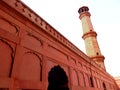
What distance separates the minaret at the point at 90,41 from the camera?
18469 mm

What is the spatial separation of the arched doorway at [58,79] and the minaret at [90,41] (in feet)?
43.7

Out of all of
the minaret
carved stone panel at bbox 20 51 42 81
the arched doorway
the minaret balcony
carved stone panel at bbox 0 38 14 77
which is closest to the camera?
carved stone panel at bbox 0 38 14 77

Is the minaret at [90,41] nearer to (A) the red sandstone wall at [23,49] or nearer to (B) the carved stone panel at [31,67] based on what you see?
(A) the red sandstone wall at [23,49]

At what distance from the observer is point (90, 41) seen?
19562mm

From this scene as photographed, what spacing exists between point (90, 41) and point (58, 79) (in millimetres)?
14890

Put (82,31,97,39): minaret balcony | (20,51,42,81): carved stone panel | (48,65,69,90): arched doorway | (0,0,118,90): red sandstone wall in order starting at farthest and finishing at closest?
(82,31,97,39): minaret balcony → (48,65,69,90): arched doorway → (20,51,42,81): carved stone panel → (0,0,118,90): red sandstone wall

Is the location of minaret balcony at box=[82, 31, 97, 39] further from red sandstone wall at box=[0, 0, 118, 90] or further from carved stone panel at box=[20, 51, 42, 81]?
carved stone panel at box=[20, 51, 42, 81]

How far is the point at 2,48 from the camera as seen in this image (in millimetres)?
3061

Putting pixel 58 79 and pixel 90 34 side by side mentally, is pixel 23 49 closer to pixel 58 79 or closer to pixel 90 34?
pixel 58 79

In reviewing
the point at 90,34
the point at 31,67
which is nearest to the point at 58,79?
the point at 31,67

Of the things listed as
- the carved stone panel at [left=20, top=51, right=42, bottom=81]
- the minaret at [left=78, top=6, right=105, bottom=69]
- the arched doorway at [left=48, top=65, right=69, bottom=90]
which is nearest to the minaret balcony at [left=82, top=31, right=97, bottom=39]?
the minaret at [left=78, top=6, right=105, bottom=69]

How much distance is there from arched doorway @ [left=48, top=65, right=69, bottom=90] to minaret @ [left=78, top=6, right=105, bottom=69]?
525 inches

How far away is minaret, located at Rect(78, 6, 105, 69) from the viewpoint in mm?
18469

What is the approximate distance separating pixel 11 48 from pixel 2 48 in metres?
0.28
